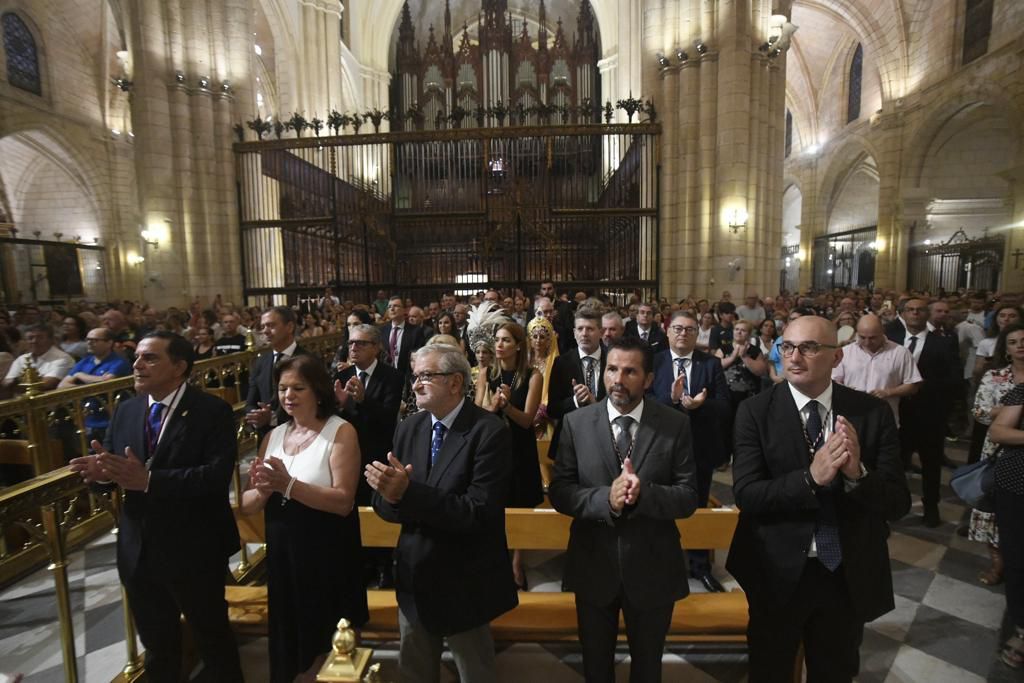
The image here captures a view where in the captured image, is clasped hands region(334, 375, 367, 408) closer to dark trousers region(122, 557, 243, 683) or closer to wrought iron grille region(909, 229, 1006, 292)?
dark trousers region(122, 557, 243, 683)

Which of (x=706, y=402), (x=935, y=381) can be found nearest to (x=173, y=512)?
(x=706, y=402)

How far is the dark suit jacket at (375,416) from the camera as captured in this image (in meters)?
3.14

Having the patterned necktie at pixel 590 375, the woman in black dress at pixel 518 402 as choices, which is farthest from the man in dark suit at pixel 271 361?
the patterned necktie at pixel 590 375

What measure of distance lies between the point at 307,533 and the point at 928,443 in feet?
15.9

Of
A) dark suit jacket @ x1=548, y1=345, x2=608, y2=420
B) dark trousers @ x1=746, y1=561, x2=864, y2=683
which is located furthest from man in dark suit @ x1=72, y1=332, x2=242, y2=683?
dark trousers @ x1=746, y1=561, x2=864, y2=683

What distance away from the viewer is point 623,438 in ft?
6.92

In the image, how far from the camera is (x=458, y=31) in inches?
1008

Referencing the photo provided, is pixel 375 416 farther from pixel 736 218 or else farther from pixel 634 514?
pixel 736 218

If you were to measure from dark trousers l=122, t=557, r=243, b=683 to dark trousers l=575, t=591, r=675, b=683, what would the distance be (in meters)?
1.65

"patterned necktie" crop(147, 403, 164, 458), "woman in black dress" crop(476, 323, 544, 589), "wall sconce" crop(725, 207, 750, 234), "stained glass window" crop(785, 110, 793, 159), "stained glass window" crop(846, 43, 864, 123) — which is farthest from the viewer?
"stained glass window" crop(785, 110, 793, 159)

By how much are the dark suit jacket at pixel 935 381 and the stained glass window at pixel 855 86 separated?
2217 centimetres

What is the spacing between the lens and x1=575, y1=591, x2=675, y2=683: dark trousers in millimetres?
2059

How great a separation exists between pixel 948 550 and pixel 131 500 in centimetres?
516

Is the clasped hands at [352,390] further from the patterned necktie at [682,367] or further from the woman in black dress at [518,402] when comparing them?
the patterned necktie at [682,367]
